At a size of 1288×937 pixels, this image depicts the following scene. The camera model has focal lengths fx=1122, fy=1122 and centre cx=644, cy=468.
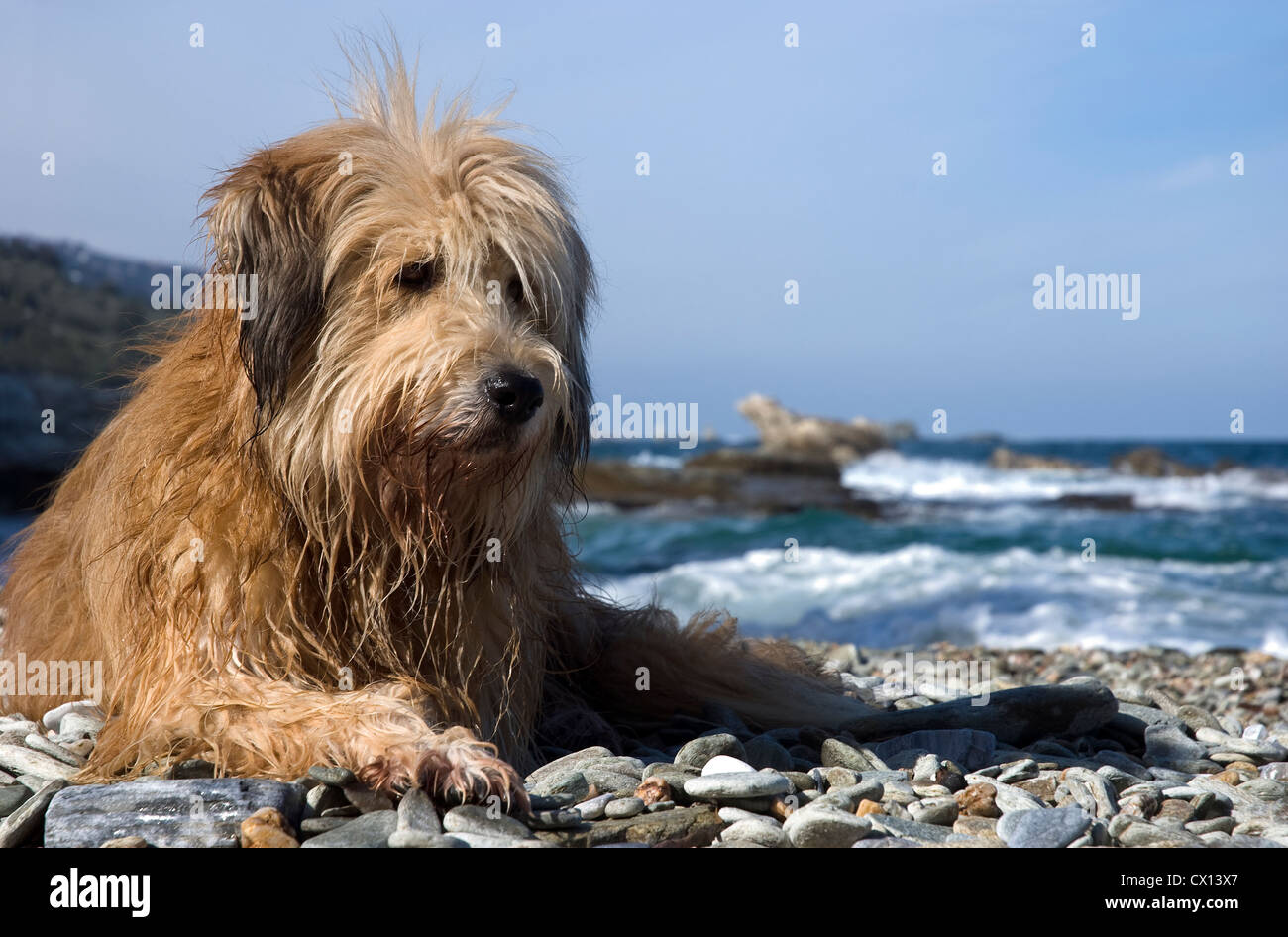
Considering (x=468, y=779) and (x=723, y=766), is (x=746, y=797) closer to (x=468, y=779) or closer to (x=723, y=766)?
(x=723, y=766)

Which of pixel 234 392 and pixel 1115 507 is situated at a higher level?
pixel 234 392

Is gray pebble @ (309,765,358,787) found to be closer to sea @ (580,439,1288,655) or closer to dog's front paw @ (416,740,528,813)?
dog's front paw @ (416,740,528,813)

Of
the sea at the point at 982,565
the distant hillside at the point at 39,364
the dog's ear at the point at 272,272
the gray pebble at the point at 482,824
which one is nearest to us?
the gray pebble at the point at 482,824

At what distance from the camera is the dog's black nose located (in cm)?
322

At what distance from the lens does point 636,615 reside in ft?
16.9

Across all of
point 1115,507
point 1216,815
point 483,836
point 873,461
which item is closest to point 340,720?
point 483,836

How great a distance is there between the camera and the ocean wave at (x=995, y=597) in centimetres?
1238

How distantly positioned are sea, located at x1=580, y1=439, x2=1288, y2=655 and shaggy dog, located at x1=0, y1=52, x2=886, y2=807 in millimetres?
1037

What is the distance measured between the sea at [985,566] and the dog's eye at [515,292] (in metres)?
1.21

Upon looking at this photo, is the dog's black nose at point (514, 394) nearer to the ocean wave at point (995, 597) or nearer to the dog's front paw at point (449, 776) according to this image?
the dog's front paw at point (449, 776)

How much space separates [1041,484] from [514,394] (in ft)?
124

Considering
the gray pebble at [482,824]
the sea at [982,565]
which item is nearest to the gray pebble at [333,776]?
the gray pebble at [482,824]
